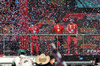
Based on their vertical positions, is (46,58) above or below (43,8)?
below

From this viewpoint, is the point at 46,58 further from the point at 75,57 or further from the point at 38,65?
the point at 75,57

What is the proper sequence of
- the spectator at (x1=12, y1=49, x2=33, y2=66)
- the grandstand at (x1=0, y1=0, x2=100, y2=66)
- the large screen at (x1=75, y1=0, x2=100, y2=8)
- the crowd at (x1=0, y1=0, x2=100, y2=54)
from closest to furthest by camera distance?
the spectator at (x1=12, y1=49, x2=33, y2=66)
the grandstand at (x1=0, y1=0, x2=100, y2=66)
the crowd at (x1=0, y1=0, x2=100, y2=54)
the large screen at (x1=75, y1=0, x2=100, y2=8)

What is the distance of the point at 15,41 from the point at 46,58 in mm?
6366

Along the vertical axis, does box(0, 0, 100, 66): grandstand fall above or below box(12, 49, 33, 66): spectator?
above

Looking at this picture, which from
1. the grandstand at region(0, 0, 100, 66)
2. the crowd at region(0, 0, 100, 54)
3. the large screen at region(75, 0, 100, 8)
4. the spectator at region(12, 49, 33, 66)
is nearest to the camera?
the spectator at region(12, 49, 33, 66)

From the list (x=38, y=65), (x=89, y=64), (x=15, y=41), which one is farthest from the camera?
(x=15, y=41)

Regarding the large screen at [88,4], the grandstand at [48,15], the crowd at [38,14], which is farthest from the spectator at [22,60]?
the large screen at [88,4]

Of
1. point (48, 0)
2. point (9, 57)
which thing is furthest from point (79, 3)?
point (9, 57)

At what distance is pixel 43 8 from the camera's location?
38.5ft

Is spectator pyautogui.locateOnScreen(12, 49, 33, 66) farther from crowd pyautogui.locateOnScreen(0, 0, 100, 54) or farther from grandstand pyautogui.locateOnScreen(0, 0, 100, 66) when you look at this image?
crowd pyautogui.locateOnScreen(0, 0, 100, 54)

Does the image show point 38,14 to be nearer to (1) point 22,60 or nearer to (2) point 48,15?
(2) point 48,15

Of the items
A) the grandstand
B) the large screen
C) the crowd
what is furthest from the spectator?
the large screen

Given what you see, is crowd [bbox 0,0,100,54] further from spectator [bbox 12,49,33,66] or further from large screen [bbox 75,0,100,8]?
spectator [bbox 12,49,33,66]

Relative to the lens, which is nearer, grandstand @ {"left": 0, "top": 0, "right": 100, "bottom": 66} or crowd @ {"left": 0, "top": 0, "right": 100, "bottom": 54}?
grandstand @ {"left": 0, "top": 0, "right": 100, "bottom": 66}
